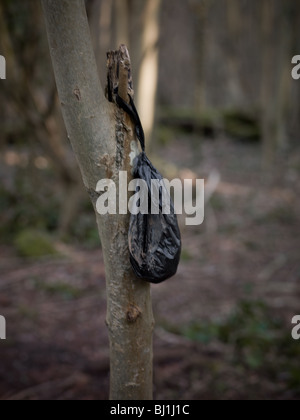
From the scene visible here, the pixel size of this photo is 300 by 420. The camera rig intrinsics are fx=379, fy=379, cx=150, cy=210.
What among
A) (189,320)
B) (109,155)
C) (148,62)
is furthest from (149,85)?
(109,155)

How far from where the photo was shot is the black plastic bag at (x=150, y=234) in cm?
168

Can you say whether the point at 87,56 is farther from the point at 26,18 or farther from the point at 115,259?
the point at 26,18

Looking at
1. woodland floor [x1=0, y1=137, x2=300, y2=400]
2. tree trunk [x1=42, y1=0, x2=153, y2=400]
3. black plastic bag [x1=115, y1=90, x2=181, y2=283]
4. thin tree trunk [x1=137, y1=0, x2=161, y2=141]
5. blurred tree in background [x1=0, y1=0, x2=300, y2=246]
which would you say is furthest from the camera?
blurred tree in background [x1=0, y1=0, x2=300, y2=246]

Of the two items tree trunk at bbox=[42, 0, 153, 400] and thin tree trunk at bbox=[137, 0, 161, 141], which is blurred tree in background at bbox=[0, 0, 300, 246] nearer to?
thin tree trunk at bbox=[137, 0, 161, 141]

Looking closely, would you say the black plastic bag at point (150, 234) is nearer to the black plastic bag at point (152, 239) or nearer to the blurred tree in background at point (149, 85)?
the black plastic bag at point (152, 239)

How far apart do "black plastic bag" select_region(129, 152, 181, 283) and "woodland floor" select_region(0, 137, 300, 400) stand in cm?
193

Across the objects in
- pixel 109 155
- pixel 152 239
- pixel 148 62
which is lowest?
pixel 152 239

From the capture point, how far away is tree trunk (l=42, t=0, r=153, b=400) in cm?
147

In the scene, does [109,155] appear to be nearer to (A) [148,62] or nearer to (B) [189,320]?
(B) [189,320]

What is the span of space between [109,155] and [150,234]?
416mm

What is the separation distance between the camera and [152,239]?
1.78 meters

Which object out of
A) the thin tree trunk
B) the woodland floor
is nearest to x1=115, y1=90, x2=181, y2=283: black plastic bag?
the woodland floor
